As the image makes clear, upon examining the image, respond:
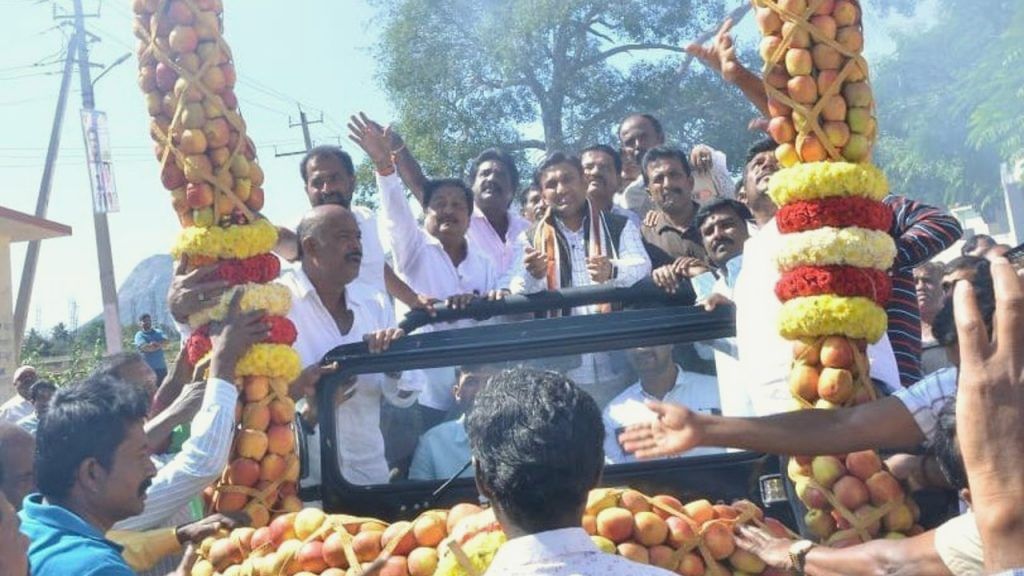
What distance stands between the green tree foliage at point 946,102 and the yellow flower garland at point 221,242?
1511cm

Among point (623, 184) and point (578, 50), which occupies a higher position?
point (578, 50)

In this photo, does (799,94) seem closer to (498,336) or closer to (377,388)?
(498,336)

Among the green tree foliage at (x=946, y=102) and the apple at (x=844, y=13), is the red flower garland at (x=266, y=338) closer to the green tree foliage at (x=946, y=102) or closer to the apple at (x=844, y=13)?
the apple at (x=844, y=13)

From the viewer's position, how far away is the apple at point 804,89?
3.52m

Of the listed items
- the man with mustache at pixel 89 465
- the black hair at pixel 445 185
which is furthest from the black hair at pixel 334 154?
the man with mustache at pixel 89 465

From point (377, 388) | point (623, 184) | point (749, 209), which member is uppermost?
point (623, 184)

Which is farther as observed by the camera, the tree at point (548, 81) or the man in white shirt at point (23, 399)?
the tree at point (548, 81)

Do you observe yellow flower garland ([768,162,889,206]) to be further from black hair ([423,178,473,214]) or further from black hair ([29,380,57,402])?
black hair ([29,380,57,402])

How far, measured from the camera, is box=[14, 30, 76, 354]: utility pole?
808 inches

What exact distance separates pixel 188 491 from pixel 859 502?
1989 millimetres

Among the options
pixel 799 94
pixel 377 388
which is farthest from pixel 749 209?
pixel 377 388

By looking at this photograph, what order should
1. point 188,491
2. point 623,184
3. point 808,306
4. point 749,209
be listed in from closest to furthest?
point 808,306 → point 188,491 → point 749,209 → point 623,184

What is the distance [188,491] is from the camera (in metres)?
3.68

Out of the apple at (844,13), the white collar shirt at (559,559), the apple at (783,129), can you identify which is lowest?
the white collar shirt at (559,559)
